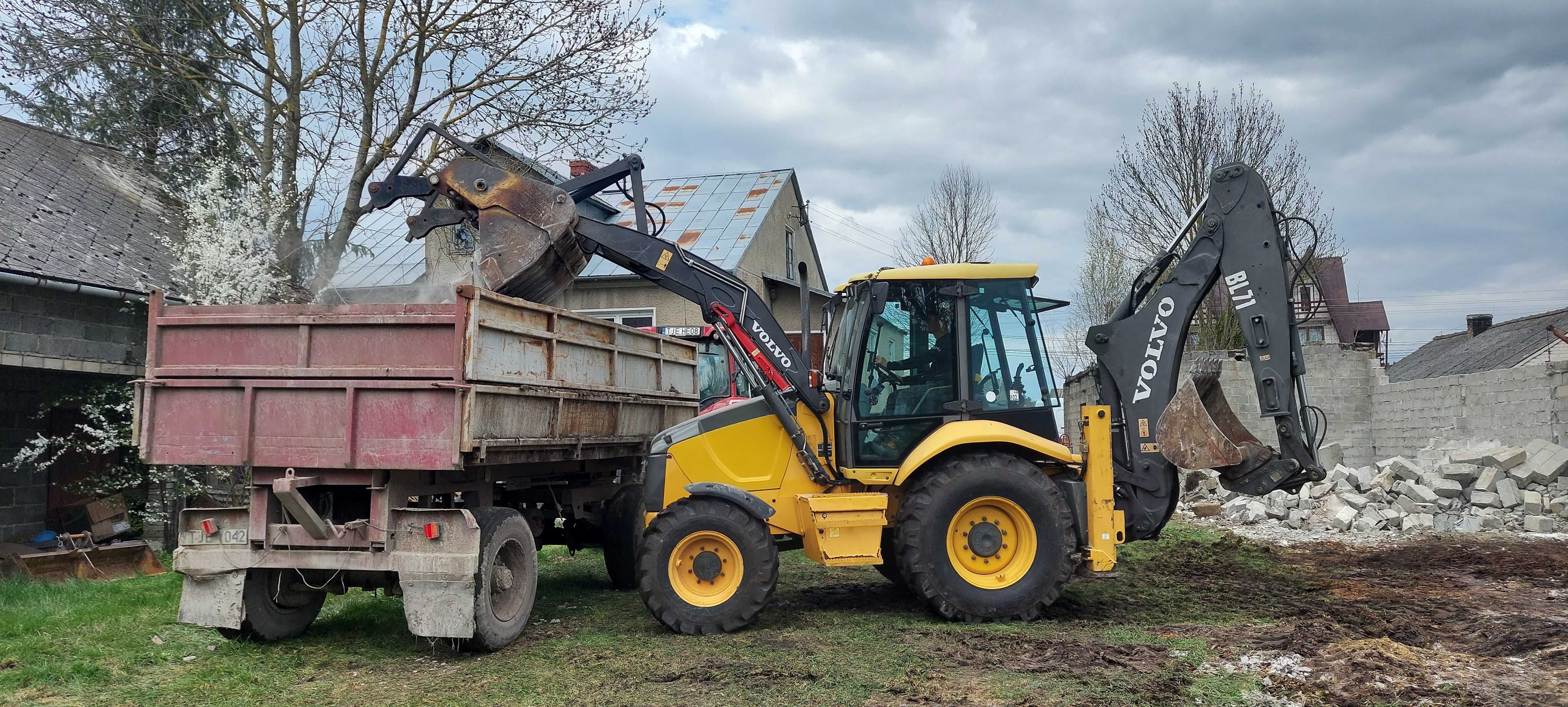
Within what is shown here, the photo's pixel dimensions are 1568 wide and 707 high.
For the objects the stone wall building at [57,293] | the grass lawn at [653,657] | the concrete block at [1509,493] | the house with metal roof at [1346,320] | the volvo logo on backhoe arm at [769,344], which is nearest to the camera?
the grass lawn at [653,657]

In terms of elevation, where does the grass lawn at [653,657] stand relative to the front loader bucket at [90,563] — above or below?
below

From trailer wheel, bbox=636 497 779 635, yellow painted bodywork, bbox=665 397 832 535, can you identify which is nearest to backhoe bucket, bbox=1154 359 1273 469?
yellow painted bodywork, bbox=665 397 832 535

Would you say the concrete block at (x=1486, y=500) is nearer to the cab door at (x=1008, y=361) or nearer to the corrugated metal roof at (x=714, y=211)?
the cab door at (x=1008, y=361)

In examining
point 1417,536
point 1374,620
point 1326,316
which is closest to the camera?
point 1374,620

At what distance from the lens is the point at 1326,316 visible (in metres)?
43.6

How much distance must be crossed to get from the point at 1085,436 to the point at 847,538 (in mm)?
1747

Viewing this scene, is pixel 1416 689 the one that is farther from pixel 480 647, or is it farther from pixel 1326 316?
pixel 1326 316

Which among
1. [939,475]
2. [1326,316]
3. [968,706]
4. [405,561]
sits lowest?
[968,706]

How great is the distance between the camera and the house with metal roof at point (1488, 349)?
30.3 meters

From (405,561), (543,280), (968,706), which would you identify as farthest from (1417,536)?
(405,561)

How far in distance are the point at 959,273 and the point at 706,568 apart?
2.59 metres

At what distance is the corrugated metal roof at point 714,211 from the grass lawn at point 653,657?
12.0 m

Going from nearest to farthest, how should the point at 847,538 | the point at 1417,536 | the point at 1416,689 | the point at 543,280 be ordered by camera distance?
the point at 1416,689 < the point at 847,538 < the point at 543,280 < the point at 1417,536

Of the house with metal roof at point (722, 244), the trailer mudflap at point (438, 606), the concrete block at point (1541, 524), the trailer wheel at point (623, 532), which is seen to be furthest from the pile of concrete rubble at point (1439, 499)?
the trailer mudflap at point (438, 606)
